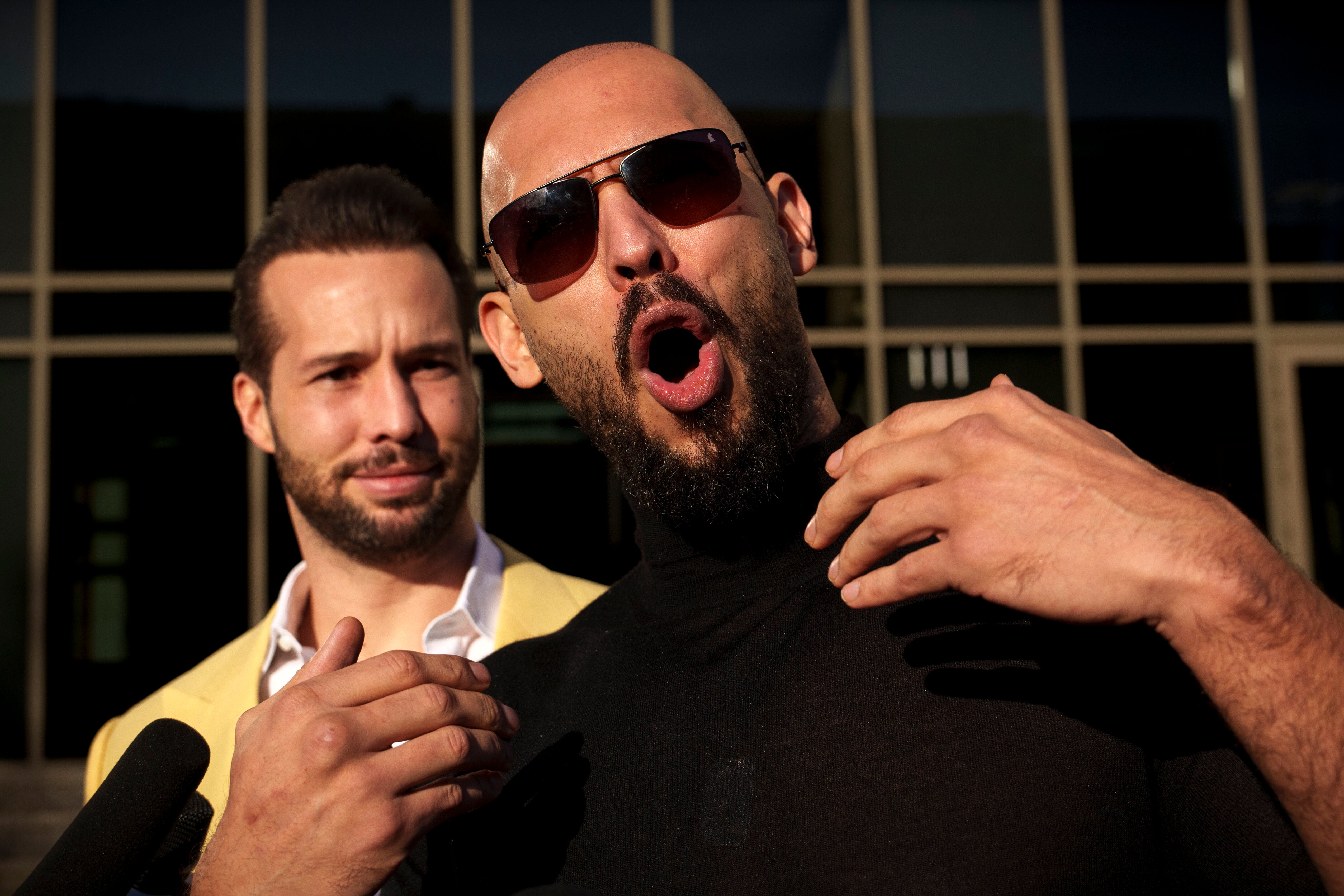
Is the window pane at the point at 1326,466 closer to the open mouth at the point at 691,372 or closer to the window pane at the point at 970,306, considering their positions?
the window pane at the point at 970,306

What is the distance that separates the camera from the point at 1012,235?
7.06 m

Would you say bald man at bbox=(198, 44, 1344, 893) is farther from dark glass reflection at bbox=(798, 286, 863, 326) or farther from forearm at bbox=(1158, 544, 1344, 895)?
dark glass reflection at bbox=(798, 286, 863, 326)

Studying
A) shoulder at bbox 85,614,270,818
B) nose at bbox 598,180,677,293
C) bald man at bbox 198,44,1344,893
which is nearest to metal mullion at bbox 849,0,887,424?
shoulder at bbox 85,614,270,818

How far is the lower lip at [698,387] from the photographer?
5.08 ft

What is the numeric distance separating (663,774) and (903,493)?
0.64 metres

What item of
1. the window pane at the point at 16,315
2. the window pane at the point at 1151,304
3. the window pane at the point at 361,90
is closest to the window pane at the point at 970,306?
the window pane at the point at 1151,304

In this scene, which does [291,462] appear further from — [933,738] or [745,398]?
[933,738]

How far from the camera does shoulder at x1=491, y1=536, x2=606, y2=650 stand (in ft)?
8.58

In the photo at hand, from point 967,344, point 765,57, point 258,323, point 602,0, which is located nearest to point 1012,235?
→ point 967,344

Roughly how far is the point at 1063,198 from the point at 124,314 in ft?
22.6

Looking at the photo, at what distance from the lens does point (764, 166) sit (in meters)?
6.76

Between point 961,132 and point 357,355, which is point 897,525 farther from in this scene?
point 961,132

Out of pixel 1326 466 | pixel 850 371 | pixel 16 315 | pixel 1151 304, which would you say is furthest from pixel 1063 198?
pixel 16 315

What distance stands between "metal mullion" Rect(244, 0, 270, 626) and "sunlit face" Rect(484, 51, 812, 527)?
5287 millimetres
